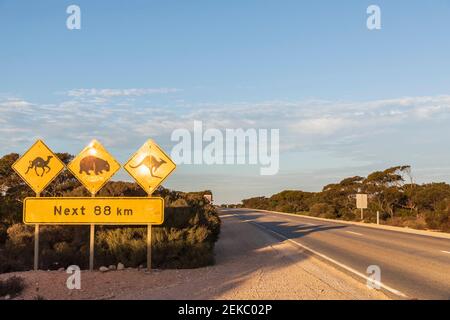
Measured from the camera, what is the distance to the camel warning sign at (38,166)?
12609 millimetres

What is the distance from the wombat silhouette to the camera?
12812mm

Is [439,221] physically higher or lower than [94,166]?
lower

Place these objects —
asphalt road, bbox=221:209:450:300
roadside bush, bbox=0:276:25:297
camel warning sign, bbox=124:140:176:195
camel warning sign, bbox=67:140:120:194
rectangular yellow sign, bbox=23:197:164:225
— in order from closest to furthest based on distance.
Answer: roadside bush, bbox=0:276:25:297 → asphalt road, bbox=221:209:450:300 → rectangular yellow sign, bbox=23:197:164:225 → camel warning sign, bbox=67:140:120:194 → camel warning sign, bbox=124:140:176:195

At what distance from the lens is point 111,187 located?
17953mm

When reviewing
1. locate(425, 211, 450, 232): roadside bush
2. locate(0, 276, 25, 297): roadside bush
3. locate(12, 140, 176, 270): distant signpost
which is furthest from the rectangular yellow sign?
locate(425, 211, 450, 232): roadside bush

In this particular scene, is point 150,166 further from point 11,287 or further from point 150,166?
point 11,287

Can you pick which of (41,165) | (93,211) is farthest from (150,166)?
(41,165)

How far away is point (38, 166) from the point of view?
12727 millimetres

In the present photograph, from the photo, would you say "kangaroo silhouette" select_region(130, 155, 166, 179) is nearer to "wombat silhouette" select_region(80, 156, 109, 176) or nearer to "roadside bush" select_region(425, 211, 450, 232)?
"wombat silhouette" select_region(80, 156, 109, 176)

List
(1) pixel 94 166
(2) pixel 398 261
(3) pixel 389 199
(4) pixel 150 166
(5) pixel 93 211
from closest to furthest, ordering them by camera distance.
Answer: (5) pixel 93 211, (1) pixel 94 166, (4) pixel 150 166, (2) pixel 398 261, (3) pixel 389 199

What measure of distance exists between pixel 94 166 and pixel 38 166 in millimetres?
1395

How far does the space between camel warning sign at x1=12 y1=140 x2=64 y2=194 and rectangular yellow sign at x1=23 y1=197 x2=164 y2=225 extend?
485 millimetres
